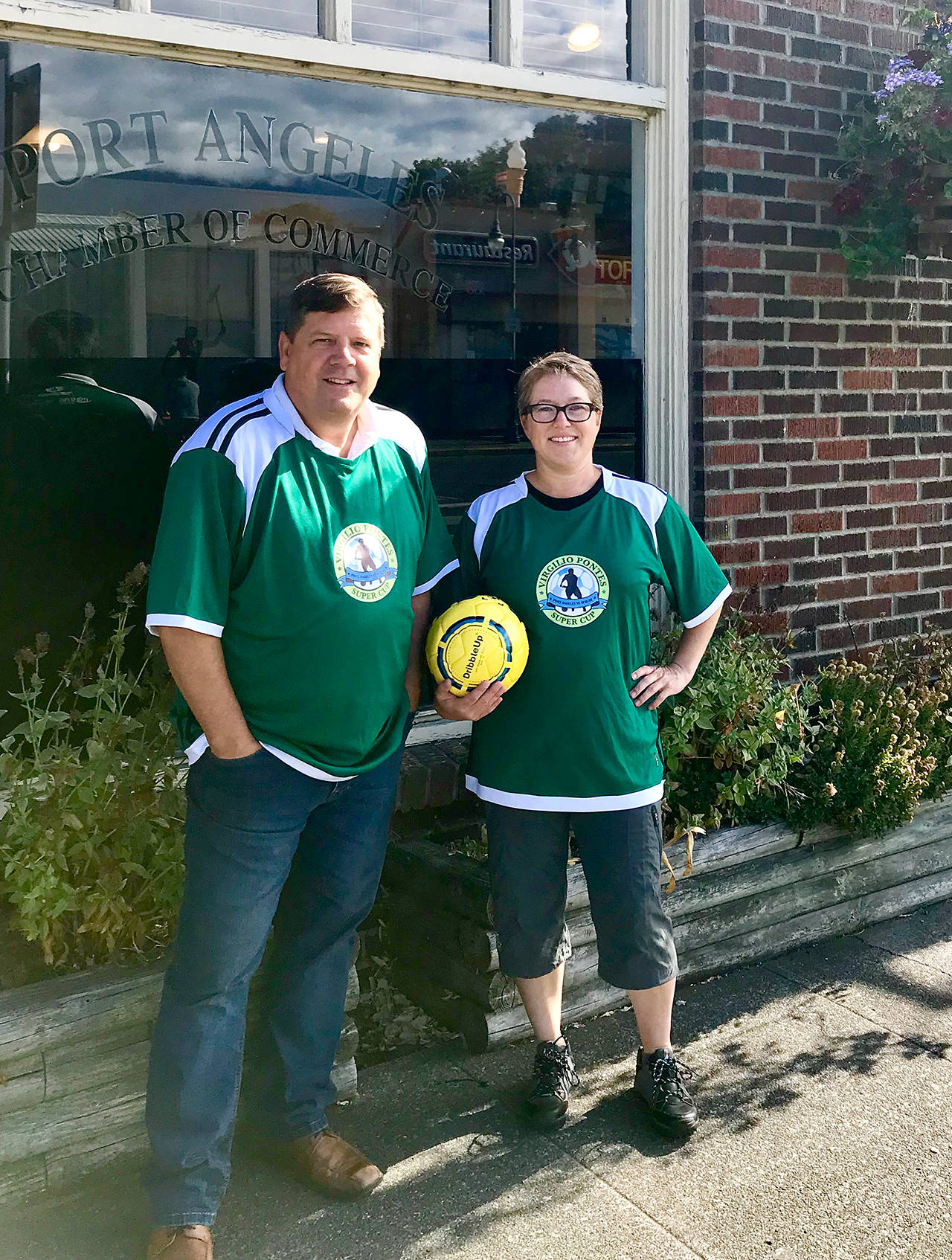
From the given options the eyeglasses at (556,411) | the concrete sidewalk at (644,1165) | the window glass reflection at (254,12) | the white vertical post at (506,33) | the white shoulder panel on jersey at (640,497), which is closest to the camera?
the concrete sidewalk at (644,1165)

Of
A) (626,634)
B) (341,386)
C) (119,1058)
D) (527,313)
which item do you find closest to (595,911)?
(626,634)

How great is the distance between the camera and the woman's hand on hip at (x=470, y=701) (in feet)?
10.1

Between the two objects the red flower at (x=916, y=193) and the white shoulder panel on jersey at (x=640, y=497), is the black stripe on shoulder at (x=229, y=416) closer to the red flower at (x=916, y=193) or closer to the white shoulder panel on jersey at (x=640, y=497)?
the white shoulder panel on jersey at (x=640, y=497)

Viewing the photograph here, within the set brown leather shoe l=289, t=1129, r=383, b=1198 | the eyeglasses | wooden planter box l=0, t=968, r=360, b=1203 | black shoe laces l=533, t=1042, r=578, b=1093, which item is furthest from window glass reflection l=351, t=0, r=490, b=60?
brown leather shoe l=289, t=1129, r=383, b=1198

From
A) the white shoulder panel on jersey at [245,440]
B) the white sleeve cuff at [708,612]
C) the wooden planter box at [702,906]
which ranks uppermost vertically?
the white shoulder panel on jersey at [245,440]

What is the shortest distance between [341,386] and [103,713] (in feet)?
3.96

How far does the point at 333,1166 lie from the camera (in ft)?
10.2

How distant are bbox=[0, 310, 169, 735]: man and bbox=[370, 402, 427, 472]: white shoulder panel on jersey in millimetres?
1060

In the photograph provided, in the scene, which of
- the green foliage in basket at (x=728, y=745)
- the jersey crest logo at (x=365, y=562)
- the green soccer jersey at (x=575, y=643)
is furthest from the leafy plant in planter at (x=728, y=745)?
the jersey crest logo at (x=365, y=562)

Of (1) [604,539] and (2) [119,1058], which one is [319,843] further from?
(1) [604,539]

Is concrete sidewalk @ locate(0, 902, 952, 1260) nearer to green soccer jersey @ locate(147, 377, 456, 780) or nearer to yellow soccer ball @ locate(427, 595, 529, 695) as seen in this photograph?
green soccer jersey @ locate(147, 377, 456, 780)

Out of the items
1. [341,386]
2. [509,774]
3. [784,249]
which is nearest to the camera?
[341,386]

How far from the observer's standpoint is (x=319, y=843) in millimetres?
3049

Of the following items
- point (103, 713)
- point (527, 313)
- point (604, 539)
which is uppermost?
point (527, 313)
